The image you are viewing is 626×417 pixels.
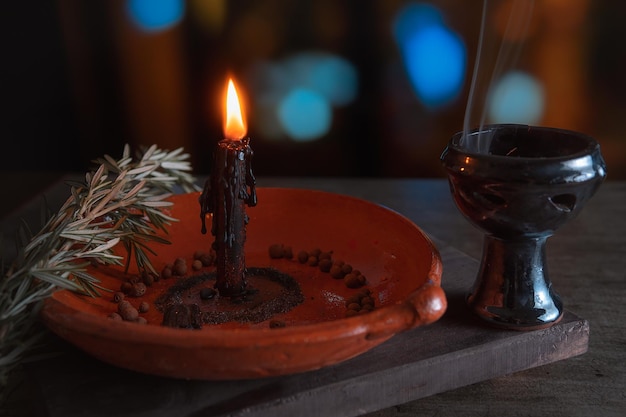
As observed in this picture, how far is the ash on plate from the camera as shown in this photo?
0.44 metres

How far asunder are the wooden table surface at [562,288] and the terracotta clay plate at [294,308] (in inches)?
3.1

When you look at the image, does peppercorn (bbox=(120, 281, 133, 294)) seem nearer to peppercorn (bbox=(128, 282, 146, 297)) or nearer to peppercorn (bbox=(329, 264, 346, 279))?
peppercorn (bbox=(128, 282, 146, 297))

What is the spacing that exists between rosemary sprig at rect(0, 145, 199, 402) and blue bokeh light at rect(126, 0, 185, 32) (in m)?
0.69

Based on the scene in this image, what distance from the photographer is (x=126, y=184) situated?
0.54 metres

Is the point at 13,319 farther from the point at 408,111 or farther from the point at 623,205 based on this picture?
the point at 408,111

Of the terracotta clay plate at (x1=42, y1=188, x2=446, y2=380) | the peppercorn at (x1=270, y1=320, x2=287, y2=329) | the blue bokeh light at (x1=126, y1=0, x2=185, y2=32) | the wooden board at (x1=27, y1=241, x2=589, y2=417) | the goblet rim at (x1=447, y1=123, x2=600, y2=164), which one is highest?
the blue bokeh light at (x1=126, y1=0, x2=185, y2=32)

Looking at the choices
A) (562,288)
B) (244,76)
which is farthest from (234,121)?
(244,76)

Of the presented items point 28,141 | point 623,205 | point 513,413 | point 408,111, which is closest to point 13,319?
point 513,413

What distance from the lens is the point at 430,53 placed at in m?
1.27

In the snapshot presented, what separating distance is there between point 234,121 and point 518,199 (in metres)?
0.21

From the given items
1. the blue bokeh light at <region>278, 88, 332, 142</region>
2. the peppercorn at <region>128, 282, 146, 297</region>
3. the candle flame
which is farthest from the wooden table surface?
the blue bokeh light at <region>278, 88, 332, 142</region>

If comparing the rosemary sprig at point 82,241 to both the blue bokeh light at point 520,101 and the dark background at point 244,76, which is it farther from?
the blue bokeh light at point 520,101

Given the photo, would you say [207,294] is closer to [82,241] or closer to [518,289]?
[82,241]

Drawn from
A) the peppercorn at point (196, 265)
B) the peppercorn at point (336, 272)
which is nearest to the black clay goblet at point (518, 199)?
the peppercorn at point (336, 272)
